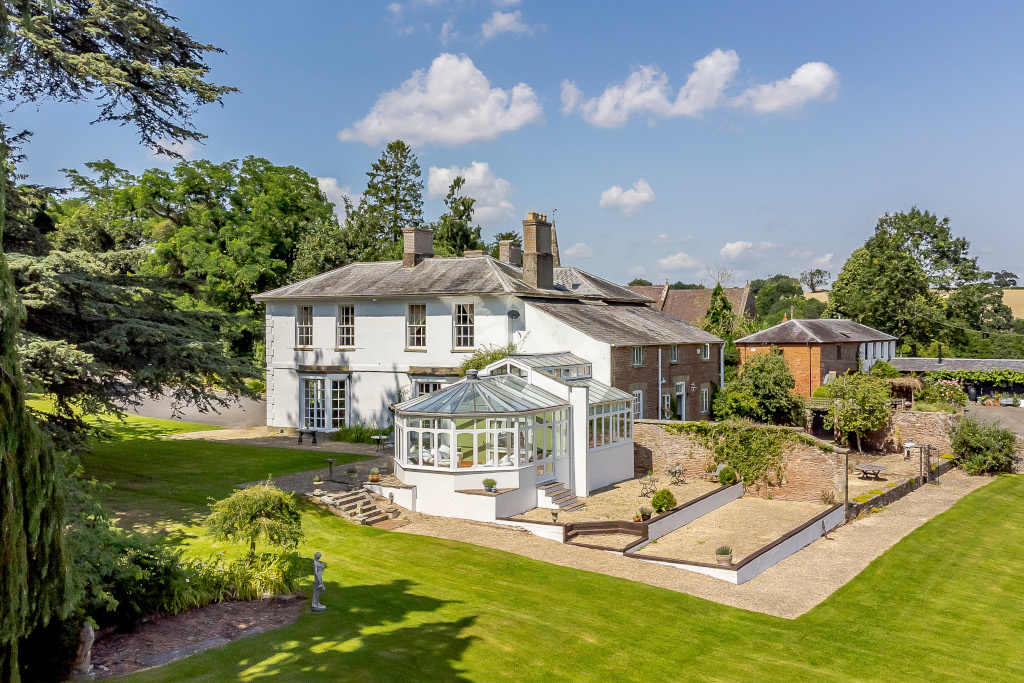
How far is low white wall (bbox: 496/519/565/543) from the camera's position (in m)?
18.7

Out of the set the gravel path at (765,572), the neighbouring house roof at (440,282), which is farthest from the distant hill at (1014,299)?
the gravel path at (765,572)

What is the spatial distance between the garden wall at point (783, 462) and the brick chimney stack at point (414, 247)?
12291 millimetres

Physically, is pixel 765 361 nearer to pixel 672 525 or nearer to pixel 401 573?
pixel 672 525

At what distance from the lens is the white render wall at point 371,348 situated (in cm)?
2842

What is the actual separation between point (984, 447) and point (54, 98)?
33.8 metres

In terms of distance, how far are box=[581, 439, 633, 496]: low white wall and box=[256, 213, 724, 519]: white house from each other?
63 mm

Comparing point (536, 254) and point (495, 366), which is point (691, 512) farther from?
point (536, 254)

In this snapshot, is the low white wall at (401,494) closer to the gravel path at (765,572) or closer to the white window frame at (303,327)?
the gravel path at (765,572)

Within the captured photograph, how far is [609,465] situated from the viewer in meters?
24.1

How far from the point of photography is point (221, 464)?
24094 millimetres

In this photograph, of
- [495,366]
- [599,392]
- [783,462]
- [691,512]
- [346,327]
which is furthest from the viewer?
[346,327]

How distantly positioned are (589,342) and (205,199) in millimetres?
26159

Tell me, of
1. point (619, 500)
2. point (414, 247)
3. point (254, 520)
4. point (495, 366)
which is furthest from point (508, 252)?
point (254, 520)

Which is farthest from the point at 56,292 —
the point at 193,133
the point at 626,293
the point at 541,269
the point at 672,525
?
the point at 626,293
